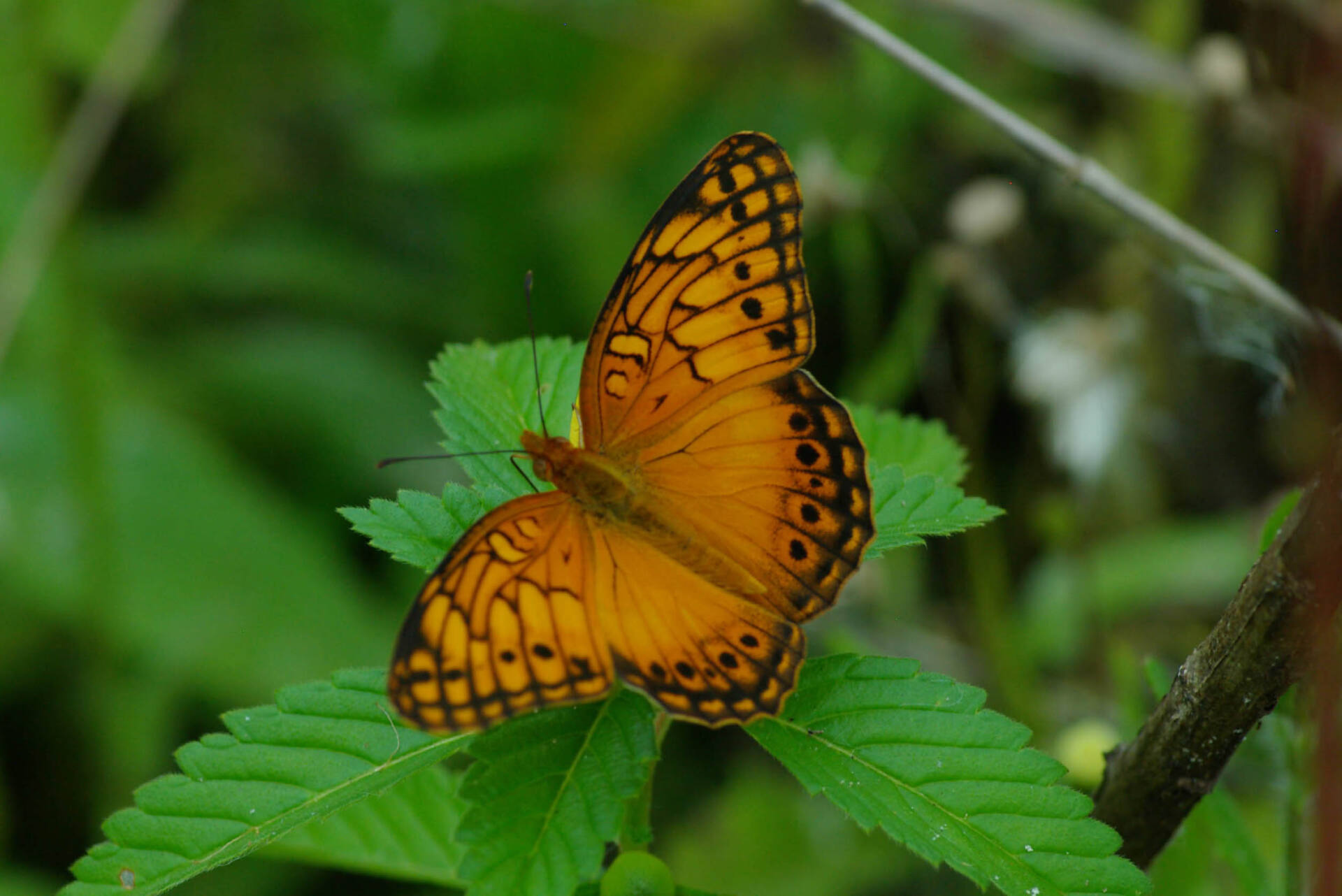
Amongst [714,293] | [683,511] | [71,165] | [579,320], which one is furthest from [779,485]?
[579,320]

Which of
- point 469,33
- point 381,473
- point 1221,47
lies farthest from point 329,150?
point 1221,47

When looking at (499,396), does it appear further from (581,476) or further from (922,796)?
(922,796)

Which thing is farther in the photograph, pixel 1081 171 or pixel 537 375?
pixel 1081 171

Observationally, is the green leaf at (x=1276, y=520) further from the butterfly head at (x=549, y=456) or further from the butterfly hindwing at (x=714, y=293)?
the butterfly head at (x=549, y=456)

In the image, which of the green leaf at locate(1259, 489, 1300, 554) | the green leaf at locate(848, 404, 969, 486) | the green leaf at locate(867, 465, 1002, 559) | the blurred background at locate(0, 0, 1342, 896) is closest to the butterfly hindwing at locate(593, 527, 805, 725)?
the green leaf at locate(867, 465, 1002, 559)

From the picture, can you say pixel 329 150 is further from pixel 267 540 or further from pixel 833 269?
pixel 833 269

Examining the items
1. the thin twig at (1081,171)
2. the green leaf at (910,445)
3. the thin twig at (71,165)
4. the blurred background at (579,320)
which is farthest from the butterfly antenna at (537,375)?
the thin twig at (71,165)

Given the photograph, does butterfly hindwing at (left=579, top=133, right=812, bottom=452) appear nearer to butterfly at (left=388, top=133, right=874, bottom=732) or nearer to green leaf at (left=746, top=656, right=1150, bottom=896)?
butterfly at (left=388, top=133, right=874, bottom=732)
